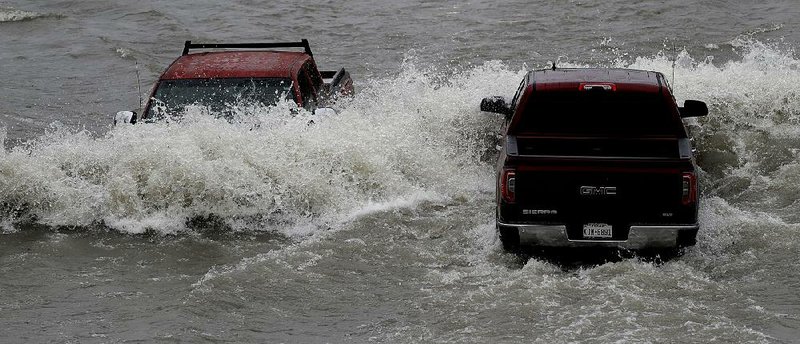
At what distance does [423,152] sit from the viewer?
14312 mm

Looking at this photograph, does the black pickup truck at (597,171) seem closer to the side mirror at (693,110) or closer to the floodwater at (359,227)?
the floodwater at (359,227)

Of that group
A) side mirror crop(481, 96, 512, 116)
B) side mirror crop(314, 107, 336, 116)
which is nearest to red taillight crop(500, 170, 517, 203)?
side mirror crop(481, 96, 512, 116)

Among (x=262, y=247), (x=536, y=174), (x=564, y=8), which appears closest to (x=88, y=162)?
(x=262, y=247)

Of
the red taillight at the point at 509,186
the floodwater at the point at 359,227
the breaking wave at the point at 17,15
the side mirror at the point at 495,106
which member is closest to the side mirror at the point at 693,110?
the floodwater at the point at 359,227

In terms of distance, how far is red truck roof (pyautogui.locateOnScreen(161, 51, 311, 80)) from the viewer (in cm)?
1327

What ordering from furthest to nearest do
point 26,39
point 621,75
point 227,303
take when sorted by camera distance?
point 26,39
point 621,75
point 227,303

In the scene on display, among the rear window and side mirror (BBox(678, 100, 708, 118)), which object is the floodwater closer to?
side mirror (BBox(678, 100, 708, 118))

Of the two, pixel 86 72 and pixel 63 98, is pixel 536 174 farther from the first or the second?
pixel 86 72

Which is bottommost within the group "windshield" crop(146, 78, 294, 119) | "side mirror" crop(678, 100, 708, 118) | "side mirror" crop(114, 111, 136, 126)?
"side mirror" crop(678, 100, 708, 118)

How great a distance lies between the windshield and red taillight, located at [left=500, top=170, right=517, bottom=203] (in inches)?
156

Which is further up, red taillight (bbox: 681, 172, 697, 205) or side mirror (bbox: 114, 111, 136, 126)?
side mirror (bbox: 114, 111, 136, 126)

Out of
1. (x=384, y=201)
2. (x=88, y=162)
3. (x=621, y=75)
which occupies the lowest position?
(x=384, y=201)

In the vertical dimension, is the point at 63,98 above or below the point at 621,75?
below

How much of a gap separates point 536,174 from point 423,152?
4.56 metres
